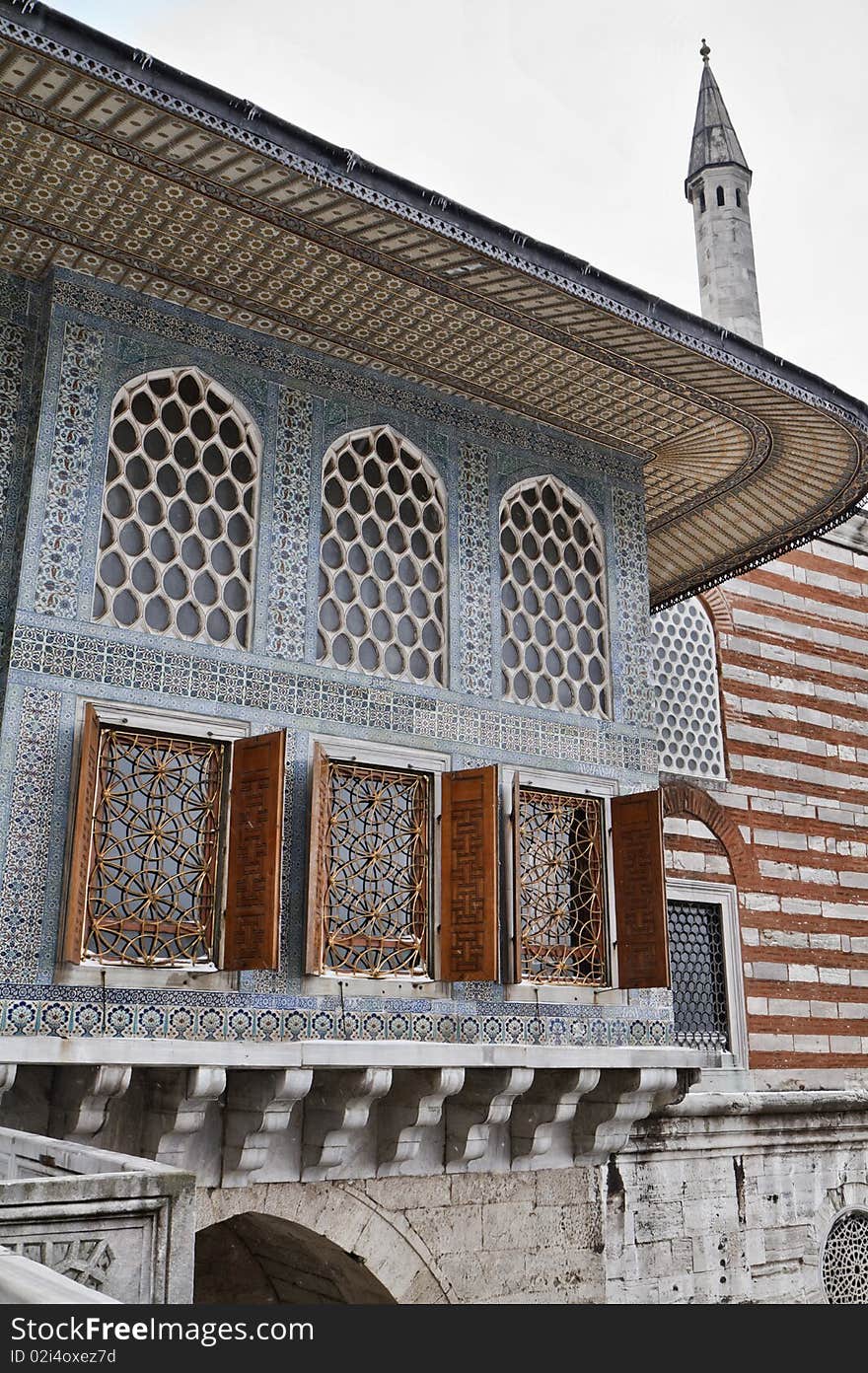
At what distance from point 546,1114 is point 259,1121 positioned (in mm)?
1767

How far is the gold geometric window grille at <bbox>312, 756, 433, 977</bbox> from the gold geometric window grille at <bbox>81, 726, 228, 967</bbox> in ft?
1.80

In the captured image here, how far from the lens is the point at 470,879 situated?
6543 millimetres

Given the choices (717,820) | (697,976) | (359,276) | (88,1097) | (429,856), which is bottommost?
(88,1097)

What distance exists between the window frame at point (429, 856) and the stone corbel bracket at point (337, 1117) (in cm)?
43

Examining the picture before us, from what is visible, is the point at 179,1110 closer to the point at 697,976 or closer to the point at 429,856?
the point at 429,856

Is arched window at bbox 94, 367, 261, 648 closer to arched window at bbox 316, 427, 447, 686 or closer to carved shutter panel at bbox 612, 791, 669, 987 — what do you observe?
arched window at bbox 316, 427, 447, 686

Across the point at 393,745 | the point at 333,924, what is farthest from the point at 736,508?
the point at 333,924

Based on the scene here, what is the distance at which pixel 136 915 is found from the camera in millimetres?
5719

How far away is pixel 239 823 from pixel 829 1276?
237 inches

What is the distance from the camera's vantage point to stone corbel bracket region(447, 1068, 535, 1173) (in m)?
6.41

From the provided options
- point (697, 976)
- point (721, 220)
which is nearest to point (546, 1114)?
point (697, 976)

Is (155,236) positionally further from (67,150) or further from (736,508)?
(736,508)

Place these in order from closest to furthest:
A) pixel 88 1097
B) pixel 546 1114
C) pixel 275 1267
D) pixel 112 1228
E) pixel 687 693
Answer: pixel 112 1228 < pixel 88 1097 < pixel 546 1114 < pixel 275 1267 < pixel 687 693

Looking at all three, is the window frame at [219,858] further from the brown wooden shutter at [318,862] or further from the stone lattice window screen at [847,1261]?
the stone lattice window screen at [847,1261]
